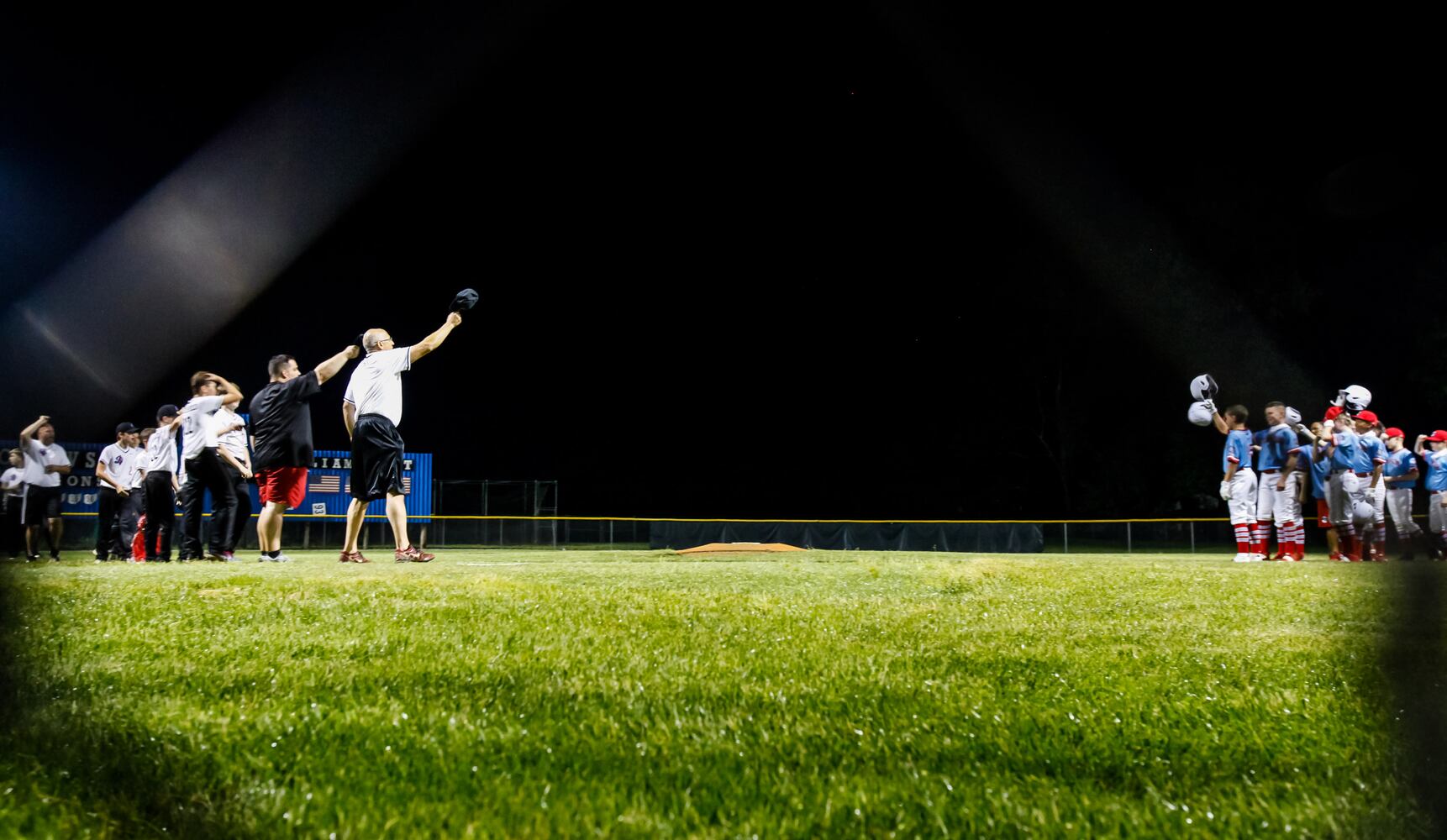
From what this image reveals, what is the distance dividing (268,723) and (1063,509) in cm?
4442

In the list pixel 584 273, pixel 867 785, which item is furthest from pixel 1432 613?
pixel 584 273

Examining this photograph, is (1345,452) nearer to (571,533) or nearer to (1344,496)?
(1344,496)

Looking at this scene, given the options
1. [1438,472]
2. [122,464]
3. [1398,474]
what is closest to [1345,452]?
[1438,472]

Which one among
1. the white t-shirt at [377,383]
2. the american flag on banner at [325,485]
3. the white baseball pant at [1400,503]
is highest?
the white t-shirt at [377,383]

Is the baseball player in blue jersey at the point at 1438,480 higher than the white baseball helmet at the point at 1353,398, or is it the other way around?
the white baseball helmet at the point at 1353,398

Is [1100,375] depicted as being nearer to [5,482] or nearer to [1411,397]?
[1411,397]

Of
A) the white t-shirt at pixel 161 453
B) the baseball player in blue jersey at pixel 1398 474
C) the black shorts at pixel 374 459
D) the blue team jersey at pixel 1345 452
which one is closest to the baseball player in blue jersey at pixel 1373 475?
the blue team jersey at pixel 1345 452

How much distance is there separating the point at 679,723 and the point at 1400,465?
17.5 metres

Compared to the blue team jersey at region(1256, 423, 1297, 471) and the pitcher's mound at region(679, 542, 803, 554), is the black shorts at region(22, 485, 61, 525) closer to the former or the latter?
the pitcher's mound at region(679, 542, 803, 554)

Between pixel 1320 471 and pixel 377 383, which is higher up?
pixel 377 383

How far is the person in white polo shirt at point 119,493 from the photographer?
1330 cm

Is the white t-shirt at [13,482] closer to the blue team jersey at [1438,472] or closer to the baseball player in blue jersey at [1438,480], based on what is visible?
the baseball player in blue jersey at [1438,480]

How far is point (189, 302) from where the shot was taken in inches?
1102

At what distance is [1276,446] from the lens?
14.1 meters
